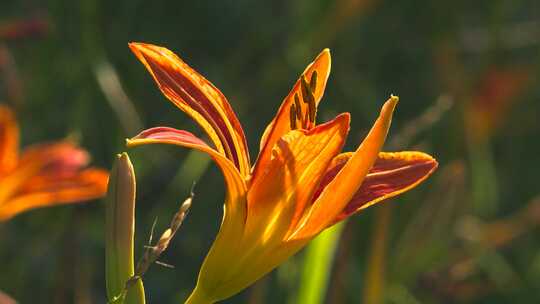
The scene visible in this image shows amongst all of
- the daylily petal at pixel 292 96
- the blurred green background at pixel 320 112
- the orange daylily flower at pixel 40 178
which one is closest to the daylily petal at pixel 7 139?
the orange daylily flower at pixel 40 178

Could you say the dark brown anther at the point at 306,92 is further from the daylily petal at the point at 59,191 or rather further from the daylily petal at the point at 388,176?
the daylily petal at the point at 59,191

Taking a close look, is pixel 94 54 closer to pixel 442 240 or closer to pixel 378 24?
pixel 442 240

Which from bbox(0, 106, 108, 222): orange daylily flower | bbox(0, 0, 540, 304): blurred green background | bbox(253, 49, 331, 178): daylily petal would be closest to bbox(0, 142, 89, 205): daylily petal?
bbox(0, 106, 108, 222): orange daylily flower

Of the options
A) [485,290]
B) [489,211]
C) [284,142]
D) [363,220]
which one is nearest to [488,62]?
[489,211]

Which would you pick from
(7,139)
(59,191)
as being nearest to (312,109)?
(59,191)

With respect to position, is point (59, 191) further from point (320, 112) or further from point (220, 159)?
point (320, 112)
